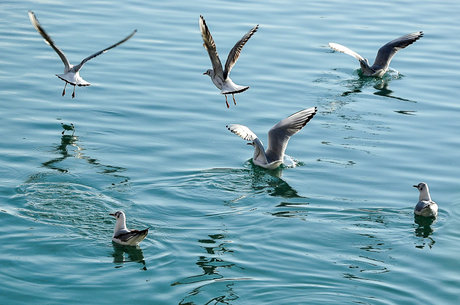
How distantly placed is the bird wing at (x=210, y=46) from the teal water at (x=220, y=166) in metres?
2.02

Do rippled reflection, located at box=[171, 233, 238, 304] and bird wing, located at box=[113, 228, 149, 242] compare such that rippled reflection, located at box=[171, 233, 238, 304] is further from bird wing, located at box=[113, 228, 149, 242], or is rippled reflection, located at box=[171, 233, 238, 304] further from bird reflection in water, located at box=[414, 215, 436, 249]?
bird reflection in water, located at box=[414, 215, 436, 249]

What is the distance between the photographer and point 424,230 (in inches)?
672

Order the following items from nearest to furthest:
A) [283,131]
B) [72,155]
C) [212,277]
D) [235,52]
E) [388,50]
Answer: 1. [212,277]
2. [235,52]
3. [283,131]
4. [72,155]
5. [388,50]

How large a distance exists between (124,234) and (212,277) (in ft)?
5.94

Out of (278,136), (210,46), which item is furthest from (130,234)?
(278,136)

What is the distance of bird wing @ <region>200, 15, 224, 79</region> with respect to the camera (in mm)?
18142

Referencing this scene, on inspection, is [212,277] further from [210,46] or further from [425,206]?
[210,46]

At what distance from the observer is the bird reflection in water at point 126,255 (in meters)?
15.2

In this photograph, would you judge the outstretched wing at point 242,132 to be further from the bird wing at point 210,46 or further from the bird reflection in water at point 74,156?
the bird reflection in water at point 74,156

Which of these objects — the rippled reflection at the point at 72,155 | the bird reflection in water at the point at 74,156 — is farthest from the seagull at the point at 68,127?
the rippled reflection at the point at 72,155

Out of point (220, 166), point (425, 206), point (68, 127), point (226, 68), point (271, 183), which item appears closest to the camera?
point (425, 206)

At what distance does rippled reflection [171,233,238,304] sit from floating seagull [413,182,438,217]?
12.8 ft

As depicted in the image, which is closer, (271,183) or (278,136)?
(271,183)

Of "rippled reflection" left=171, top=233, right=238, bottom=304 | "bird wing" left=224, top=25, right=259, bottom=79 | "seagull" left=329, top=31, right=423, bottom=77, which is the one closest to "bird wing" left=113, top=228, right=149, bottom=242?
"rippled reflection" left=171, top=233, right=238, bottom=304
